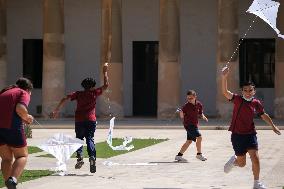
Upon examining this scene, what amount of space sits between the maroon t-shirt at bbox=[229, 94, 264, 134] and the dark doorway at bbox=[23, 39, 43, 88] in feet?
91.0

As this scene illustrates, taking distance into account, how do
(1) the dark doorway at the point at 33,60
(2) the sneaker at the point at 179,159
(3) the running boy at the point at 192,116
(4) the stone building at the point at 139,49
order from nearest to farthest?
1. (2) the sneaker at the point at 179,159
2. (3) the running boy at the point at 192,116
3. (4) the stone building at the point at 139,49
4. (1) the dark doorway at the point at 33,60

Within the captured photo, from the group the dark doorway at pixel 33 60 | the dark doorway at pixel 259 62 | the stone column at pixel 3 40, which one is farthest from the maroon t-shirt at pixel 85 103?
the dark doorway at pixel 33 60

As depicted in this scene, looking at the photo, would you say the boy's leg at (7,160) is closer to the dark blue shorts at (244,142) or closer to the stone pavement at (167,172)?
the stone pavement at (167,172)

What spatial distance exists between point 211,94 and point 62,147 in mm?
24748

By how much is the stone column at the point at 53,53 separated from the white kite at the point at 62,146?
20693 mm

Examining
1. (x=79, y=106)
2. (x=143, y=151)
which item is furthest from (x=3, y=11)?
(x=79, y=106)

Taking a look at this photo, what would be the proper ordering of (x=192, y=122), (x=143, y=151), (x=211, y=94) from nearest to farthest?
(x=192, y=122) < (x=143, y=151) < (x=211, y=94)

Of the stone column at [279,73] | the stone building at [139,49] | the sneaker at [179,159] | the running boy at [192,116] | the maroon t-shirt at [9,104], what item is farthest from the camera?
the stone building at [139,49]

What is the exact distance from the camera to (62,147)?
587 inches

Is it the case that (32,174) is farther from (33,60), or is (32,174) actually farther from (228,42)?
(33,60)

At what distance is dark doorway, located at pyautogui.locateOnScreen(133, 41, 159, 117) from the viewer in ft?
130

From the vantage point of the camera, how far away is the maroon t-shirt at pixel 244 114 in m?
12.9

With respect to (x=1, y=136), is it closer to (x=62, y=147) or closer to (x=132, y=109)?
(x=62, y=147)

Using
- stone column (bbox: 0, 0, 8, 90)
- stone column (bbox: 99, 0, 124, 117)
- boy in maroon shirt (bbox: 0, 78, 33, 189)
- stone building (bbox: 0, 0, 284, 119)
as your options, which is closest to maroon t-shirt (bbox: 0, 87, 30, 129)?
boy in maroon shirt (bbox: 0, 78, 33, 189)
